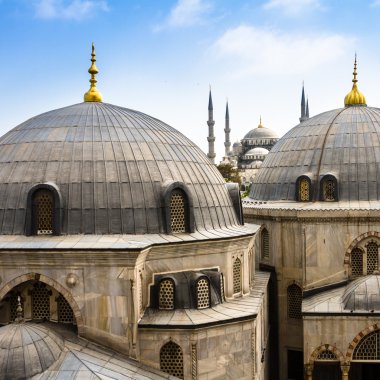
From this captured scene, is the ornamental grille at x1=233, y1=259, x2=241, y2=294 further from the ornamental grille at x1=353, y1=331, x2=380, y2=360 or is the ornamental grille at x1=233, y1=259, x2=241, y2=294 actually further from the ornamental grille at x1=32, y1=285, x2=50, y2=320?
the ornamental grille at x1=32, y1=285, x2=50, y2=320

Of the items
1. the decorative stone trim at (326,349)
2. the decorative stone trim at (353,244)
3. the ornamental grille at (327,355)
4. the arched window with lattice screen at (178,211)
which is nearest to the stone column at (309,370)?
the decorative stone trim at (326,349)

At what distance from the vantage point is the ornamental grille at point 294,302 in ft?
73.2

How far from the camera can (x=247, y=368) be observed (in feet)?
52.5

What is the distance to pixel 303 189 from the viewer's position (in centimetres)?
2319

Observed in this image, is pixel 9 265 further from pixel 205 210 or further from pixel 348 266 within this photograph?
pixel 348 266

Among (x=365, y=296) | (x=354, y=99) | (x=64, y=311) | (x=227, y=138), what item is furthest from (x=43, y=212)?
(x=227, y=138)

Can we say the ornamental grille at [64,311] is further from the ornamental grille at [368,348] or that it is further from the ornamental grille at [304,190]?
the ornamental grille at [304,190]

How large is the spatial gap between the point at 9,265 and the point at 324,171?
13833 mm

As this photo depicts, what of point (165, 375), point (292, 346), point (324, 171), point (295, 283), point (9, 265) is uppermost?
point (324, 171)

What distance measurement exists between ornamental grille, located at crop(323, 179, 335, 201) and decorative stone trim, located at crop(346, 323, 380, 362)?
617 cm

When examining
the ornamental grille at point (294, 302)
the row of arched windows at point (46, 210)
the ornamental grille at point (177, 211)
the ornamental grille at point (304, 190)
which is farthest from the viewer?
the ornamental grille at point (304, 190)

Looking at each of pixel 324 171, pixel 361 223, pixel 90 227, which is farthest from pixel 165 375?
pixel 324 171

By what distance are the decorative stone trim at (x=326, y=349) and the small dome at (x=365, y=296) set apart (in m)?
1.45

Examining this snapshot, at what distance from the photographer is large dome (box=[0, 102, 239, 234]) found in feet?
52.9
